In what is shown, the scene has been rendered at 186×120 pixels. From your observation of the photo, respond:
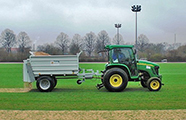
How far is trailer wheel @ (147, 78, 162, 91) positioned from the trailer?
3.46 m

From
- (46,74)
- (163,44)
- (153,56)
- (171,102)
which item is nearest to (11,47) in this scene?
(153,56)

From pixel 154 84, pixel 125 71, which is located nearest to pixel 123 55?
pixel 125 71

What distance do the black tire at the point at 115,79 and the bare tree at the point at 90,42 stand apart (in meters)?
67.3

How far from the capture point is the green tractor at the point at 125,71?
11.5 meters

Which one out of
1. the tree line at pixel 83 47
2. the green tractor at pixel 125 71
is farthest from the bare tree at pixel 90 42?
the green tractor at pixel 125 71

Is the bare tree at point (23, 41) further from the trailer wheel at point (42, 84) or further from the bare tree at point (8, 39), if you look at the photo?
the trailer wheel at point (42, 84)

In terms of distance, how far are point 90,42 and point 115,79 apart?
232 feet

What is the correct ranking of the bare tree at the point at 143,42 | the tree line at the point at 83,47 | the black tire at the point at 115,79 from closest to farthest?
the black tire at the point at 115,79
the tree line at the point at 83,47
the bare tree at the point at 143,42

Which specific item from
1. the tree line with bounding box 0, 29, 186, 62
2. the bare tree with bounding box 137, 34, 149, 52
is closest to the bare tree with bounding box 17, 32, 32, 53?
the tree line with bounding box 0, 29, 186, 62

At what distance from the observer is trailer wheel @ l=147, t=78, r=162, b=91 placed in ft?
38.4

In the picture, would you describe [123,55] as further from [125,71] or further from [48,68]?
[48,68]

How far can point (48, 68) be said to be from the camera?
11852 millimetres

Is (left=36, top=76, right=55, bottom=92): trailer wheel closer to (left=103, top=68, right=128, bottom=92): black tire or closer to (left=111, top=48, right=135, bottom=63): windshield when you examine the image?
(left=103, top=68, right=128, bottom=92): black tire

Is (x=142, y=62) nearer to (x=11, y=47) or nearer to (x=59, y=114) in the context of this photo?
(x=59, y=114)
